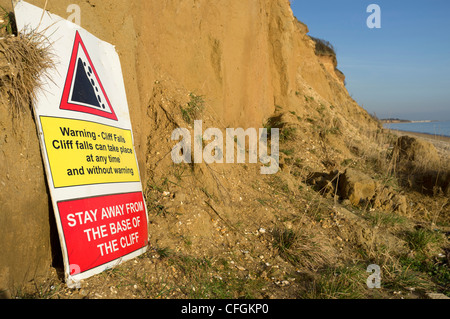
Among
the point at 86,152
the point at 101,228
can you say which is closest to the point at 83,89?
the point at 86,152

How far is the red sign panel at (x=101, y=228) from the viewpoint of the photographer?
→ 8.99 ft

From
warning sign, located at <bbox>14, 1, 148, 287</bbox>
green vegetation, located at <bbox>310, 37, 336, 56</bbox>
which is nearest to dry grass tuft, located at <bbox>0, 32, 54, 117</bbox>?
warning sign, located at <bbox>14, 1, 148, 287</bbox>

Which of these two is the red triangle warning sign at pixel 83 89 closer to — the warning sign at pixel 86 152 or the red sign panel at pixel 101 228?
the warning sign at pixel 86 152

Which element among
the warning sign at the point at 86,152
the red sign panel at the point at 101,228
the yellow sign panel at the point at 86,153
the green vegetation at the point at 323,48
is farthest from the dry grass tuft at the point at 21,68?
the green vegetation at the point at 323,48

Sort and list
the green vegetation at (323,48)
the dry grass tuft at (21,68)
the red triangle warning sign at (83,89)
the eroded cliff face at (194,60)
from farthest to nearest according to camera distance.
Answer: the green vegetation at (323,48)
the eroded cliff face at (194,60)
the red triangle warning sign at (83,89)
the dry grass tuft at (21,68)

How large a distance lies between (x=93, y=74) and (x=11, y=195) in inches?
53.0

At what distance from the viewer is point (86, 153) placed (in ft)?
10.1

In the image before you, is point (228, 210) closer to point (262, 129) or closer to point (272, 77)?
point (262, 129)

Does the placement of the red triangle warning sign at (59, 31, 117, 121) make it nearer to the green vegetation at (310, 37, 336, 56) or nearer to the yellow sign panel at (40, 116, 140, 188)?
the yellow sign panel at (40, 116, 140, 188)

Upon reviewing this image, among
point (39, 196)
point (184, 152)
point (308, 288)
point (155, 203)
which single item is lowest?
point (308, 288)

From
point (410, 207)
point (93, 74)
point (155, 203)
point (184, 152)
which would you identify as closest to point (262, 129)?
point (410, 207)

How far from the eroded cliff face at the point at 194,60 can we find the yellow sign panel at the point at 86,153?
15cm

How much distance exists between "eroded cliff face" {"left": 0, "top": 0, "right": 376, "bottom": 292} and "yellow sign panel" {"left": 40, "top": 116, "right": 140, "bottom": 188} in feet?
0.50

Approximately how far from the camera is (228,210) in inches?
182
